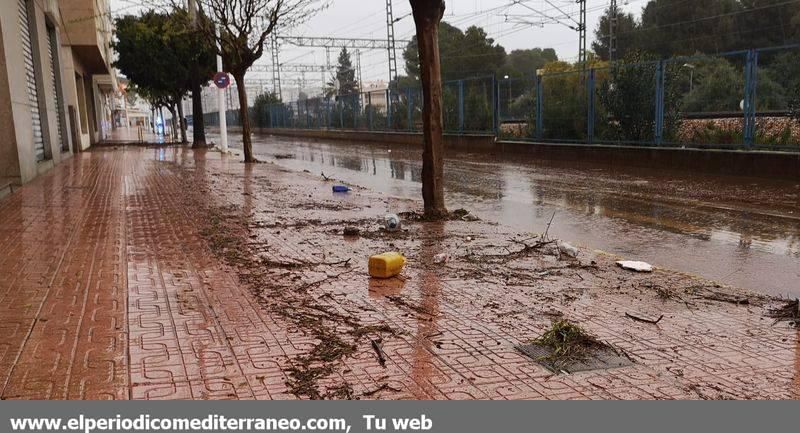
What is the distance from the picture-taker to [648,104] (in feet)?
56.3

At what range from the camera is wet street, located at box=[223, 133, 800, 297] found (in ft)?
21.4

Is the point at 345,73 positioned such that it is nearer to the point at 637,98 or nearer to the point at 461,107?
the point at 461,107

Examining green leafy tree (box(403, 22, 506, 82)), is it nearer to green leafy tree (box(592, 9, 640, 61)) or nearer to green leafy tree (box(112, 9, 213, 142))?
green leafy tree (box(592, 9, 640, 61))

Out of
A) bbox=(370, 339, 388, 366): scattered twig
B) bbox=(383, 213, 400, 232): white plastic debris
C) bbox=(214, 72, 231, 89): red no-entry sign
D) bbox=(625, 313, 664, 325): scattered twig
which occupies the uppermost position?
bbox=(214, 72, 231, 89): red no-entry sign

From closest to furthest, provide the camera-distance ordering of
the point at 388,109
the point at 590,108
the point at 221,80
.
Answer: the point at 590,108 → the point at 221,80 → the point at 388,109

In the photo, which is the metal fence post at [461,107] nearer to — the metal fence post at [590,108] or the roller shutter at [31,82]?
the metal fence post at [590,108]

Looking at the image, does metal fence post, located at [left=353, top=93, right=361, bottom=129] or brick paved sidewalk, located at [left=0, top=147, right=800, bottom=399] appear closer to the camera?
brick paved sidewalk, located at [left=0, top=147, right=800, bottom=399]

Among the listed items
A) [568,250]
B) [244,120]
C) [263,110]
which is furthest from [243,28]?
[263,110]

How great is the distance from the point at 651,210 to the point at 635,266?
4.22 m

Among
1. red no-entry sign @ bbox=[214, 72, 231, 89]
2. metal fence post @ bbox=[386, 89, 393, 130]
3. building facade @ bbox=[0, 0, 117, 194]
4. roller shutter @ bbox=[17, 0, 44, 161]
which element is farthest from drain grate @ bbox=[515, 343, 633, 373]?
metal fence post @ bbox=[386, 89, 393, 130]

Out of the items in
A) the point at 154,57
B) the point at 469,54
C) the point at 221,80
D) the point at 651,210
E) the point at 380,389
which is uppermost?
the point at 469,54

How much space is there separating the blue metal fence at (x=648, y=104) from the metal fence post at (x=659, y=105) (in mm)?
25

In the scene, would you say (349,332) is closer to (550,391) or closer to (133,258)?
(550,391)

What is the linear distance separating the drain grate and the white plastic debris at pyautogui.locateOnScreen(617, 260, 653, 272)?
2152 mm
